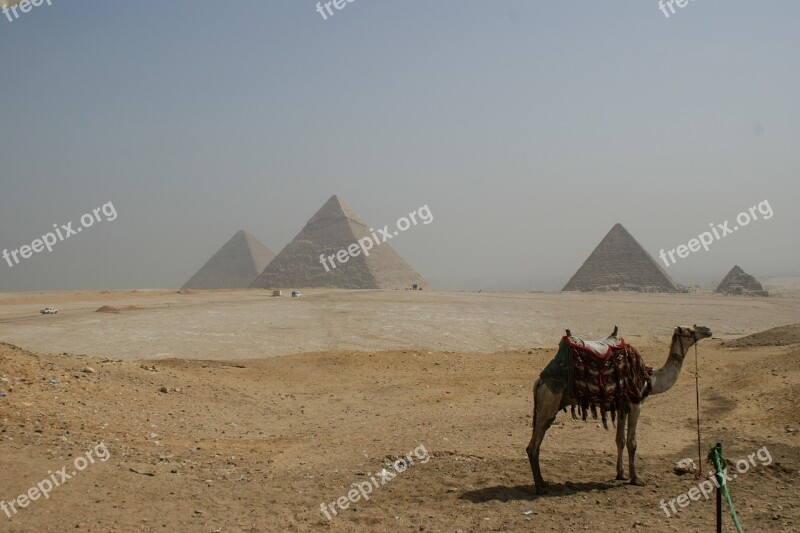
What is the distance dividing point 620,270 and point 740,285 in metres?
15.0

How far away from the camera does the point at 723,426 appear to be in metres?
9.74

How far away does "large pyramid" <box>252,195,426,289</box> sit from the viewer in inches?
3775

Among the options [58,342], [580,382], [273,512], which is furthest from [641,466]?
[58,342]

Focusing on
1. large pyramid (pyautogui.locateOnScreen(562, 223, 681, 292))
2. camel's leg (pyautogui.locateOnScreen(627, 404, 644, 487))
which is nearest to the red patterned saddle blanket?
camel's leg (pyautogui.locateOnScreen(627, 404, 644, 487))

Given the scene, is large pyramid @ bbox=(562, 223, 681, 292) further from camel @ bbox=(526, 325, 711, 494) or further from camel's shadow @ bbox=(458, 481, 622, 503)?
camel's shadow @ bbox=(458, 481, 622, 503)

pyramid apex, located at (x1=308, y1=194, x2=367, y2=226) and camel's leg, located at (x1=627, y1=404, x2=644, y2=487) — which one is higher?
pyramid apex, located at (x1=308, y1=194, x2=367, y2=226)

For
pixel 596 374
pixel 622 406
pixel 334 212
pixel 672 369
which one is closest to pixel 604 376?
pixel 596 374

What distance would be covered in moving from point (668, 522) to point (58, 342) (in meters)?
21.6

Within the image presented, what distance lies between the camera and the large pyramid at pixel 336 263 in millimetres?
95875

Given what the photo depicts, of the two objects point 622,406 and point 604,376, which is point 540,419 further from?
point 622,406

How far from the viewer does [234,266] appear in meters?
128

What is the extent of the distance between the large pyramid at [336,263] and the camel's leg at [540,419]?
3327 inches

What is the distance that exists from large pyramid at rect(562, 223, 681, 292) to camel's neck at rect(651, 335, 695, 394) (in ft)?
241

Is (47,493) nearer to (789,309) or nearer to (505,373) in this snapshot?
(505,373)
